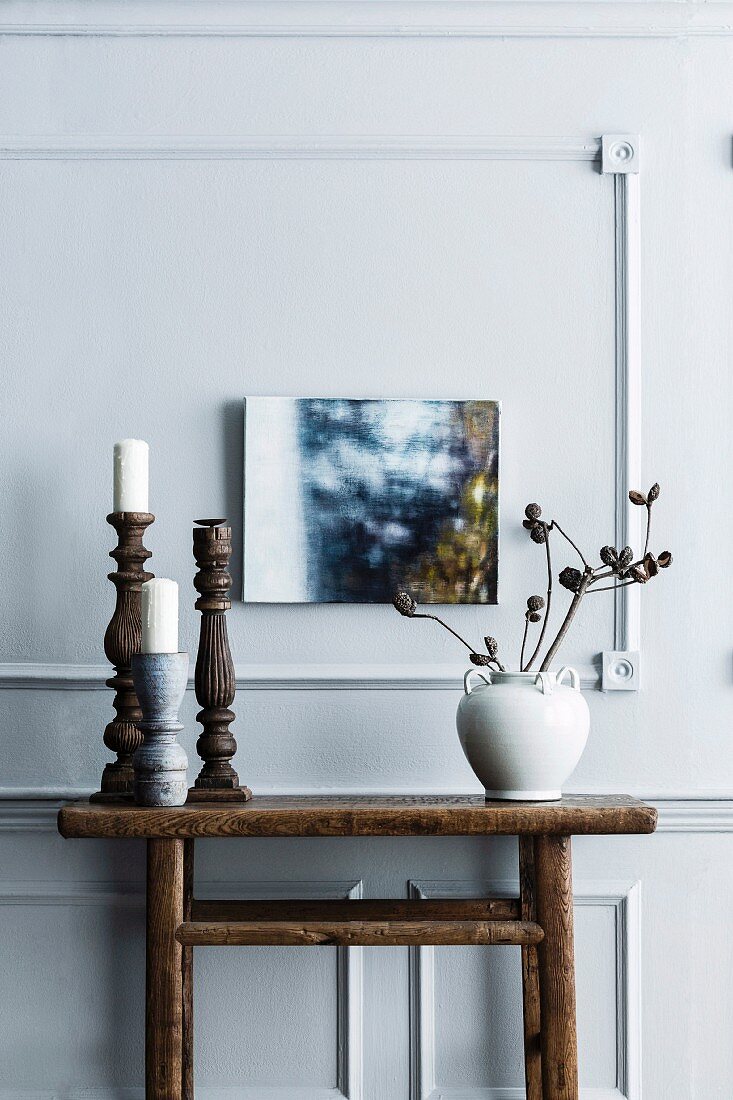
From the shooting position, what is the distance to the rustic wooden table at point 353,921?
1.78 metres

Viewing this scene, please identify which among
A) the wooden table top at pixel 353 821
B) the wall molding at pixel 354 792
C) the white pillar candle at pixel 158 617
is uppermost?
the white pillar candle at pixel 158 617

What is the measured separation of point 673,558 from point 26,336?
1.41 meters

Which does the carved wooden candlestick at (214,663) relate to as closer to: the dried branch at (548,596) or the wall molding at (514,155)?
the dried branch at (548,596)

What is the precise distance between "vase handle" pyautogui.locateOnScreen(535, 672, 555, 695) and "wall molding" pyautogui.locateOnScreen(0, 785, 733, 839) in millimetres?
350

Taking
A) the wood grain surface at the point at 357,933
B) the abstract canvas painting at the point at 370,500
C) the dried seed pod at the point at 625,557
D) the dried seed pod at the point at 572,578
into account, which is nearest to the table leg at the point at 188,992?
the wood grain surface at the point at 357,933

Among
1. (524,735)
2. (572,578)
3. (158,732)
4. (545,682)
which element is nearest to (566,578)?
(572,578)

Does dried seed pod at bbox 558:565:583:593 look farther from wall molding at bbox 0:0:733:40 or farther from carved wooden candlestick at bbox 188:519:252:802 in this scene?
wall molding at bbox 0:0:733:40

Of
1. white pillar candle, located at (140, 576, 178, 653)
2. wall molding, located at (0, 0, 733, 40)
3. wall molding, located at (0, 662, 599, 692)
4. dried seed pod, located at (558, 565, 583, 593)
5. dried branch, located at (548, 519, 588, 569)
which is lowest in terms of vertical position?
wall molding, located at (0, 662, 599, 692)

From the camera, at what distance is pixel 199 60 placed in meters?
2.25

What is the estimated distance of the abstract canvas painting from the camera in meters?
2.18

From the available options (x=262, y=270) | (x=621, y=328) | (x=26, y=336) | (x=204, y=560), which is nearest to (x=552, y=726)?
(x=204, y=560)

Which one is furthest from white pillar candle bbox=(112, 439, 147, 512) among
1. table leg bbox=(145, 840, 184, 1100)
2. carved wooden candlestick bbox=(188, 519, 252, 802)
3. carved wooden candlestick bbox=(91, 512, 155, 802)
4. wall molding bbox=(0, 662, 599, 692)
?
table leg bbox=(145, 840, 184, 1100)

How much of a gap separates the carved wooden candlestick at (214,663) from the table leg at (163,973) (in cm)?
17

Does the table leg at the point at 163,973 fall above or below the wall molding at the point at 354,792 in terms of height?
below
